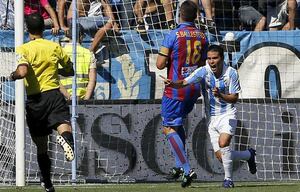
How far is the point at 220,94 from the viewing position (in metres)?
12.3

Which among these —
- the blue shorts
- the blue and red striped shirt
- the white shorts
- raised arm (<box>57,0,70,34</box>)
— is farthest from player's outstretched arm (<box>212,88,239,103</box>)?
raised arm (<box>57,0,70,34</box>)

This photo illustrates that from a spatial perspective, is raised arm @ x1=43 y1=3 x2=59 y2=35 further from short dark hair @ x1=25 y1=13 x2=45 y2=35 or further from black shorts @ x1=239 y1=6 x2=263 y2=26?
short dark hair @ x1=25 y1=13 x2=45 y2=35

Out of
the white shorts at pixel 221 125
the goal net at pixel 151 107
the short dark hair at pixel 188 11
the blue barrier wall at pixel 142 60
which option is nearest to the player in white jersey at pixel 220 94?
the white shorts at pixel 221 125

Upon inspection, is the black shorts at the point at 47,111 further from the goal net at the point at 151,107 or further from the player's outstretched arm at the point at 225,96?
the goal net at the point at 151,107

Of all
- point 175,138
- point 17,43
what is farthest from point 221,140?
point 17,43

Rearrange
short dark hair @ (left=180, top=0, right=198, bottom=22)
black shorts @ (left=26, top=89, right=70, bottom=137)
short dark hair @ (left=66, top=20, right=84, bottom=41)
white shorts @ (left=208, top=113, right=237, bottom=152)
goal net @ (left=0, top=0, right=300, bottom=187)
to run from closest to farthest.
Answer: black shorts @ (left=26, top=89, right=70, bottom=137), white shorts @ (left=208, top=113, right=237, bottom=152), short dark hair @ (left=180, top=0, right=198, bottom=22), goal net @ (left=0, top=0, right=300, bottom=187), short dark hair @ (left=66, top=20, right=84, bottom=41)

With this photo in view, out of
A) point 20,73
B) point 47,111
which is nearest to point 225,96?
point 47,111

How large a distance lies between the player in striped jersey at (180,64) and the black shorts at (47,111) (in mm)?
2371

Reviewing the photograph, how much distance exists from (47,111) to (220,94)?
250 cm

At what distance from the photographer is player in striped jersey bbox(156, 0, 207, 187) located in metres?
12.9

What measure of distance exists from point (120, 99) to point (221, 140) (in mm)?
3408

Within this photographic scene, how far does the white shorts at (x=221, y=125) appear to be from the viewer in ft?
41.2

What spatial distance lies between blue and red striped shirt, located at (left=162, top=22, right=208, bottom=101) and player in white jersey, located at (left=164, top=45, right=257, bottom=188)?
0.36 meters

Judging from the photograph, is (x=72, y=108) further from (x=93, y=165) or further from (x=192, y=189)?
(x=192, y=189)
